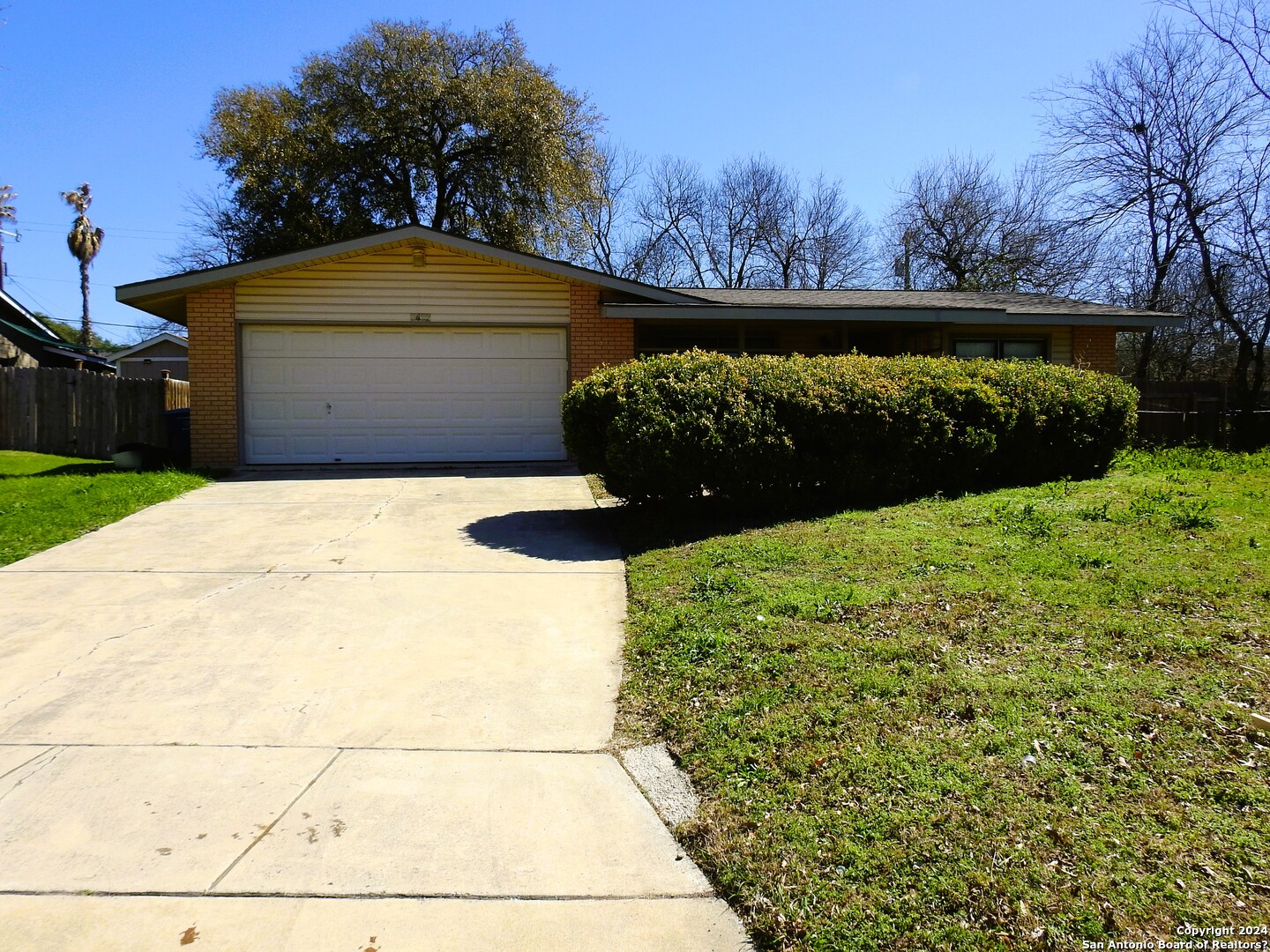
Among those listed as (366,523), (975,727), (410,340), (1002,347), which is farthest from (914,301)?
(975,727)

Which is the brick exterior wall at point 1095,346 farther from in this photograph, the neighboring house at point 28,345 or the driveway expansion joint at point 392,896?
the neighboring house at point 28,345

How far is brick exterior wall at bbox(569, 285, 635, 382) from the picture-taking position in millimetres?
13656

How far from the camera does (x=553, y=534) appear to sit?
338 inches

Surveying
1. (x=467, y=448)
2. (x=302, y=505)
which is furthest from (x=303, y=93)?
(x=302, y=505)

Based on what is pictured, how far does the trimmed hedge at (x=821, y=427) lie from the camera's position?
8062mm

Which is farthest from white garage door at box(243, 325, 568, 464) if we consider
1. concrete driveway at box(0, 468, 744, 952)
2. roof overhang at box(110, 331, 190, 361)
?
roof overhang at box(110, 331, 190, 361)

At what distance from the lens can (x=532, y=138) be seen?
23922mm

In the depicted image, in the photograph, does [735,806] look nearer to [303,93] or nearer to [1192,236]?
[1192,236]

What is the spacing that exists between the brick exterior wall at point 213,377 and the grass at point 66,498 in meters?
0.88

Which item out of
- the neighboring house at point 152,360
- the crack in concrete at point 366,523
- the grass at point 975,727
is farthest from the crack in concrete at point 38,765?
the neighboring house at point 152,360

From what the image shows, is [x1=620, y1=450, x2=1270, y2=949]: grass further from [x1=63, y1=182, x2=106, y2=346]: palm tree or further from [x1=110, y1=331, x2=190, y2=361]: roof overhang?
[x1=63, y1=182, x2=106, y2=346]: palm tree

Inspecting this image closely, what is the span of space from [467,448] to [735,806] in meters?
11.1

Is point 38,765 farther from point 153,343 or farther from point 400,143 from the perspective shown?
point 153,343

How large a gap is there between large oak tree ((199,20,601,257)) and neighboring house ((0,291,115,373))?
225 inches
